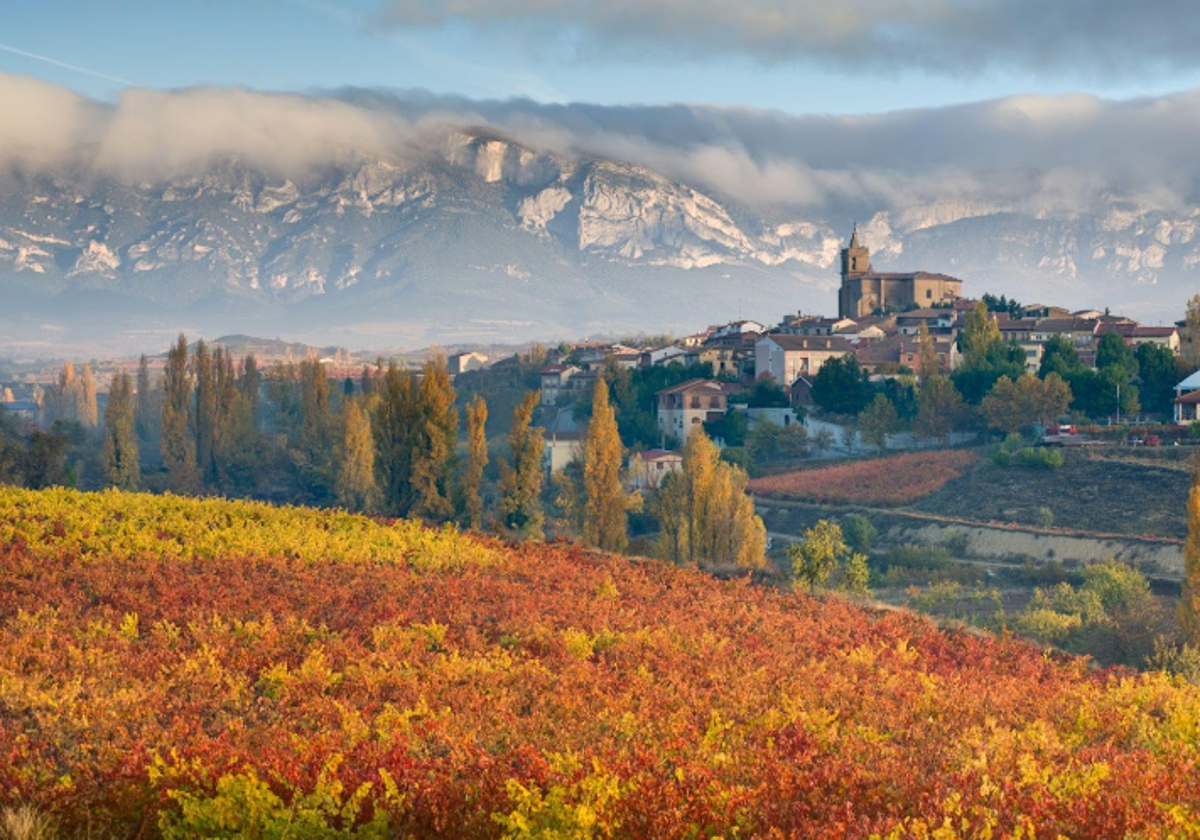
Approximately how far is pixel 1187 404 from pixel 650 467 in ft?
85.9

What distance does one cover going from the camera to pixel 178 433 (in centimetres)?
6906

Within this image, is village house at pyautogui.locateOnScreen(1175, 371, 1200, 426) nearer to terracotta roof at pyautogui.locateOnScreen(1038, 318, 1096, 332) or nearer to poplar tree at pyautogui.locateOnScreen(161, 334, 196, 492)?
terracotta roof at pyautogui.locateOnScreen(1038, 318, 1096, 332)

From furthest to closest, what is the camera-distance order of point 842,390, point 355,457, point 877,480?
point 842,390 → point 355,457 → point 877,480

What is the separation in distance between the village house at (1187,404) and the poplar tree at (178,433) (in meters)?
48.2

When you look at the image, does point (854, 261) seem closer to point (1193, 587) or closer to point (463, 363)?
point (463, 363)

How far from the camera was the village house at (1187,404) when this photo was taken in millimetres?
63625

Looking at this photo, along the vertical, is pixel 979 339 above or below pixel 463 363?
above

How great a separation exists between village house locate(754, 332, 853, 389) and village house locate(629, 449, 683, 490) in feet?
60.8

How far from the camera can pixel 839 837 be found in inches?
261

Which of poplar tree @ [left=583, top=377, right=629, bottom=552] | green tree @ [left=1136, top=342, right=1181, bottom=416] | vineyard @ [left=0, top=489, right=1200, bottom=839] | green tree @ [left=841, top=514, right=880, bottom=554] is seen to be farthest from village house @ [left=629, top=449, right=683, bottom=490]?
vineyard @ [left=0, top=489, right=1200, bottom=839]

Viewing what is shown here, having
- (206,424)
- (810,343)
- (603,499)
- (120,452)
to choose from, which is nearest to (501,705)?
(603,499)

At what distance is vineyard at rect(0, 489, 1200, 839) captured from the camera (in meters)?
7.52

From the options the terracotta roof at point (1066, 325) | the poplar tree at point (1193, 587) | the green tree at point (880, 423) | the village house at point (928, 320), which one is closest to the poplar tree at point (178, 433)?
the green tree at point (880, 423)

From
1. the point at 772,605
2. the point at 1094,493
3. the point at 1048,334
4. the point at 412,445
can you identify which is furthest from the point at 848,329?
the point at 772,605
